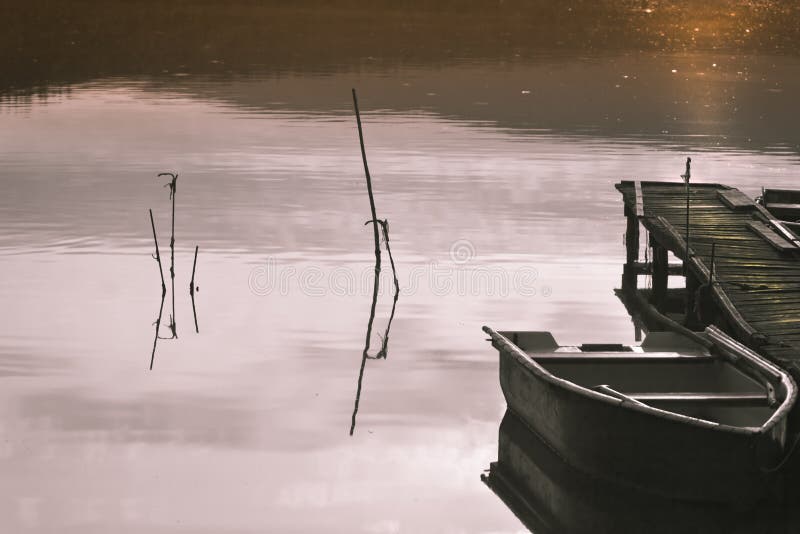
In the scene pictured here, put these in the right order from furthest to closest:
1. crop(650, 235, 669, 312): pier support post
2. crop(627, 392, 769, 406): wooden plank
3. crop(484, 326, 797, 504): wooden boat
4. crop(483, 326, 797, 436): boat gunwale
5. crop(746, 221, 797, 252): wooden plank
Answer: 1. crop(650, 235, 669, 312): pier support post
2. crop(746, 221, 797, 252): wooden plank
3. crop(627, 392, 769, 406): wooden plank
4. crop(484, 326, 797, 504): wooden boat
5. crop(483, 326, 797, 436): boat gunwale

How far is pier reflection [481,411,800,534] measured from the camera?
1104cm

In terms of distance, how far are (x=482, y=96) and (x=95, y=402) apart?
37.8 meters

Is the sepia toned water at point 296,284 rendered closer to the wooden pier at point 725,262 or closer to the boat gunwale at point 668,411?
the wooden pier at point 725,262

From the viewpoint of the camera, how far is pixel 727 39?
297ft

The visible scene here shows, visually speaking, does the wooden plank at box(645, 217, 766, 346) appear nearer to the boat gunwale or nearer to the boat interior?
the boat interior

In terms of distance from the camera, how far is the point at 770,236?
1817 centimetres

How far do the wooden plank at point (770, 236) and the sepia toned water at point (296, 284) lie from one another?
2082 millimetres

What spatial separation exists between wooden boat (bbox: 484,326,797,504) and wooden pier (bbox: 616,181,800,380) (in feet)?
2.41

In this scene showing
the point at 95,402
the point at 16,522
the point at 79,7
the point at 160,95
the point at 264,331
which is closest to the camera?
the point at 16,522

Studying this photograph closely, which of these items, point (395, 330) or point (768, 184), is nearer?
point (395, 330)

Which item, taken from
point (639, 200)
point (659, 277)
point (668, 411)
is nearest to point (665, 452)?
point (668, 411)

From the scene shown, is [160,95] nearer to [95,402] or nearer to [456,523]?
[95,402]

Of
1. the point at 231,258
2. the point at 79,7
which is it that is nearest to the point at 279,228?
the point at 231,258

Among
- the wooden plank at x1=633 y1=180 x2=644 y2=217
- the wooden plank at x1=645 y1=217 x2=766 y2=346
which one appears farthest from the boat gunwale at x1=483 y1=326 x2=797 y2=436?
the wooden plank at x1=633 y1=180 x2=644 y2=217
